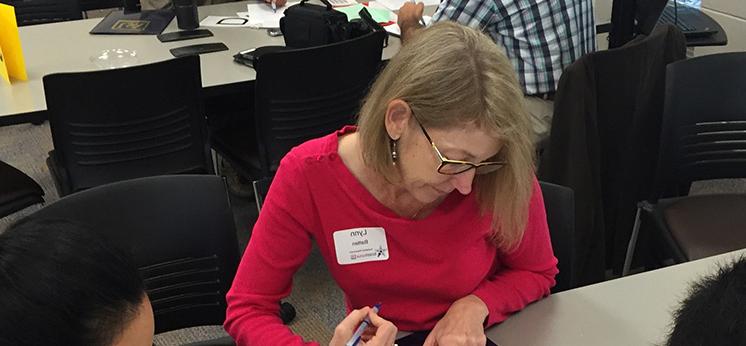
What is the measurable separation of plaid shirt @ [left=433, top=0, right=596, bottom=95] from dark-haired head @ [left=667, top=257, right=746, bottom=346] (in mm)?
1620

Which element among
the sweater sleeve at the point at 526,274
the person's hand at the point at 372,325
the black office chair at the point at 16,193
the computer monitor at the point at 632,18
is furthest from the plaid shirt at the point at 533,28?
the black office chair at the point at 16,193

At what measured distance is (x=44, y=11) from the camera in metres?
3.48

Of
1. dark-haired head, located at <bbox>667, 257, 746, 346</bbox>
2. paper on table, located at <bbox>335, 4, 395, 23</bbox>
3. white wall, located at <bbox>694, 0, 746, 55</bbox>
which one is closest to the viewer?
dark-haired head, located at <bbox>667, 257, 746, 346</bbox>

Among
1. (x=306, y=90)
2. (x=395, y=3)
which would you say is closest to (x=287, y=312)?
(x=306, y=90)

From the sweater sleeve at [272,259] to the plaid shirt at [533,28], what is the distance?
1177 mm

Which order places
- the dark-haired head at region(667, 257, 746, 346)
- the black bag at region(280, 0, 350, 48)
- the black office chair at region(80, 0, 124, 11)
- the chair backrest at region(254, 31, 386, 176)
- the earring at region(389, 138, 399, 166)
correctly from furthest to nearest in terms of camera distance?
the black office chair at region(80, 0, 124, 11) < the black bag at region(280, 0, 350, 48) < the chair backrest at region(254, 31, 386, 176) < the earring at region(389, 138, 399, 166) < the dark-haired head at region(667, 257, 746, 346)

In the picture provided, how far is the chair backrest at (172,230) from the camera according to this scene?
151 centimetres

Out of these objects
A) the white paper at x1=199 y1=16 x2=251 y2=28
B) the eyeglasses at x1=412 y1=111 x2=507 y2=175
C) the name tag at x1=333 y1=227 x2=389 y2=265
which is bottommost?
the name tag at x1=333 y1=227 x2=389 y2=265

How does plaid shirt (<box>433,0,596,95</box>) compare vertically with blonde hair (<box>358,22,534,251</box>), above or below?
below

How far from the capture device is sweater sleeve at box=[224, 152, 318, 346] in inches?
54.7

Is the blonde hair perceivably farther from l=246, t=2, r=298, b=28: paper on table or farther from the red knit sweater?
l=246, t=2, r=298, b=28: paper on table

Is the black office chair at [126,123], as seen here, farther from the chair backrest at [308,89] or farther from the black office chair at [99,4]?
the black office chair at [99,4]

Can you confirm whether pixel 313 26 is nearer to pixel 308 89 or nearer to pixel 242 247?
pixel 308 89

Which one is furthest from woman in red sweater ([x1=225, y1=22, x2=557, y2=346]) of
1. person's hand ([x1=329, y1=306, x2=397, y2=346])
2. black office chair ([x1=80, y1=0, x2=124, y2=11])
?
black office chair ([x1=80, y1=0, x2=124, y2=11])
